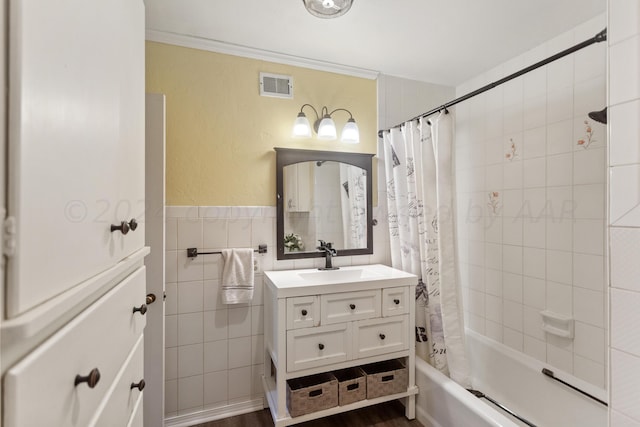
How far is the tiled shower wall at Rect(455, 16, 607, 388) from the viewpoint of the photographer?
1646mm

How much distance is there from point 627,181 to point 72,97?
4.37 ft

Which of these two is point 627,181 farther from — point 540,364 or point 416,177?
point 540,364

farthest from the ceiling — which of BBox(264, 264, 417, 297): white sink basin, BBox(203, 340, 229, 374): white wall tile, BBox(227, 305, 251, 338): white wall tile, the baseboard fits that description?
the baseboard

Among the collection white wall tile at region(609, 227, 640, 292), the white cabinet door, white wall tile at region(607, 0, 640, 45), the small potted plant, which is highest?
white wall tile at region(607, 0, 640, 45)

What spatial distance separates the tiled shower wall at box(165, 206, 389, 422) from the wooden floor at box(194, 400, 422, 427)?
0.06 metres

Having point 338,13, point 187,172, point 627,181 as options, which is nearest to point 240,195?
point 187,172

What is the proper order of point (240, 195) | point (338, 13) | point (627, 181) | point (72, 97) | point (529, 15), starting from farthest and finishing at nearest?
point (240, 195)
point (529, 15)
point (338, 13)
point (627, 181)
point (72, 97)

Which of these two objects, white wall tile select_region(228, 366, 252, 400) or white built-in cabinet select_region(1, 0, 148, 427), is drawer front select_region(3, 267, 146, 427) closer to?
white built-in cabinet select_region(1, 0, 148, 427)

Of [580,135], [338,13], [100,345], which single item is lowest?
[100,345]

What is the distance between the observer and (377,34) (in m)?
1.84

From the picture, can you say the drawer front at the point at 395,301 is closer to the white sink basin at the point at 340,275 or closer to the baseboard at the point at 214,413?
the white sink basin at the point at 340,275

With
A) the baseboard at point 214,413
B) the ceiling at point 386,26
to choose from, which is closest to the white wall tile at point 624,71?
the ceiling at point 386,26

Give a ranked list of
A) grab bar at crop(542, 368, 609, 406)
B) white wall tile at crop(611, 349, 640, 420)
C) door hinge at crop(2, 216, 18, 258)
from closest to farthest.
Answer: door hinge at crop(2, 216, 18, 258)
white wall tile at crop(611, 349, 640, 420)
grab bar at crop(542, 368, 609, 406)

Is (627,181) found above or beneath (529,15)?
beneath
